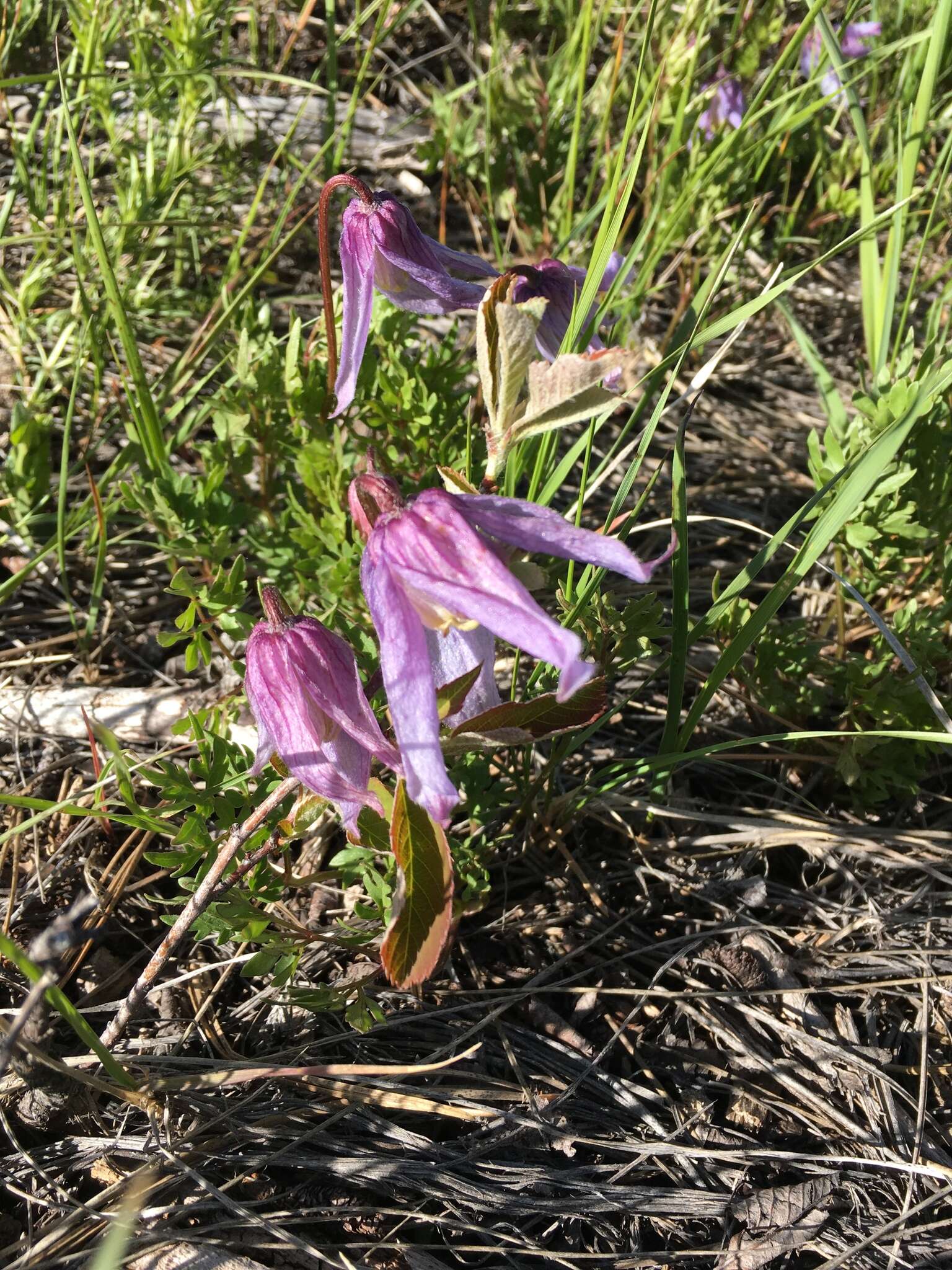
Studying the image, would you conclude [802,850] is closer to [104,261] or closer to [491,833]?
[491,833]

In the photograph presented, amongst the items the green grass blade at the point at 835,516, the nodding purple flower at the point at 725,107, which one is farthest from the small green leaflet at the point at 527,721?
the nodding purple flower at the point at 725,107

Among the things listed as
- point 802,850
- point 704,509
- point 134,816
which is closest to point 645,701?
point 802,850

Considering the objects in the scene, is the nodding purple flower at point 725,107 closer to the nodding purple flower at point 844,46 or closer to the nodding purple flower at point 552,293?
the nodding purple flower at point 844,46

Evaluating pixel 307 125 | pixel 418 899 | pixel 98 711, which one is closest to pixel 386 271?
pixel 418 899

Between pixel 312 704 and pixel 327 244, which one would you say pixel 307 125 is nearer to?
pixel 327 244

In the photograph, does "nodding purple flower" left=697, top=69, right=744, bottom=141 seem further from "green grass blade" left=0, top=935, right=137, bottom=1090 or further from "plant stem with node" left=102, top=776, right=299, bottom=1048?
"green grass blade" left=0, top=935, right=137, bottom=1090
